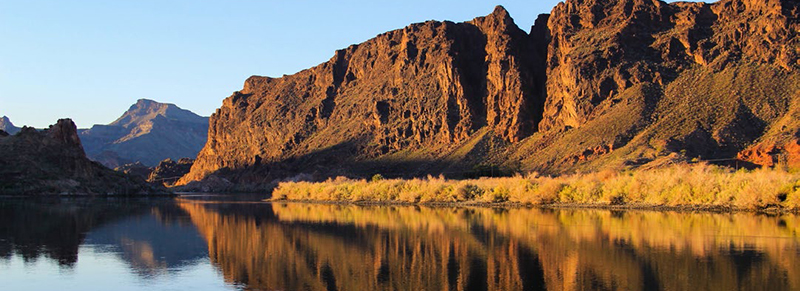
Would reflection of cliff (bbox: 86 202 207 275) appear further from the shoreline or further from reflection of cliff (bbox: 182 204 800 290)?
the shoreline

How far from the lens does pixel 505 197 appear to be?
56156 mm

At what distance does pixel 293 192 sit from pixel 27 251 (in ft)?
188

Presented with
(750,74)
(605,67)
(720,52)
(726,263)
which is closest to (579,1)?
(605,67)

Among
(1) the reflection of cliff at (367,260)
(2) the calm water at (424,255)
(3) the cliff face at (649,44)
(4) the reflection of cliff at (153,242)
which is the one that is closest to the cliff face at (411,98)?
(3) the cliff face at (649,44)

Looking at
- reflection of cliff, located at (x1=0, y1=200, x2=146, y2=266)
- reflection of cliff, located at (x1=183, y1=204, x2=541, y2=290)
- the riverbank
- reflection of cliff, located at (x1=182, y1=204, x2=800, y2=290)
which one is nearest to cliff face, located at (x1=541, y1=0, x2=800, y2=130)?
the riverbank

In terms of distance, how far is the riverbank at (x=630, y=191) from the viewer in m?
40.1

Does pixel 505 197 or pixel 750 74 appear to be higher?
pixel 750 74

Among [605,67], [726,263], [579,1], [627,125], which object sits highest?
[579,1]

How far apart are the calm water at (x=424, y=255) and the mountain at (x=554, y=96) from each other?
165ft

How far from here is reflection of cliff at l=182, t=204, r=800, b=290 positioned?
18672 mm

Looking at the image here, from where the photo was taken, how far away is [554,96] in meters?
118

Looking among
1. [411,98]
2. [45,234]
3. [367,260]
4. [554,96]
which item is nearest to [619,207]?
[367,260]

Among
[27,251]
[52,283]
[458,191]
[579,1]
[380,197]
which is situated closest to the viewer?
[52,283]

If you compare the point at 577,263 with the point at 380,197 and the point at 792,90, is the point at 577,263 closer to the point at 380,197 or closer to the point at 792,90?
the point at 380,197
